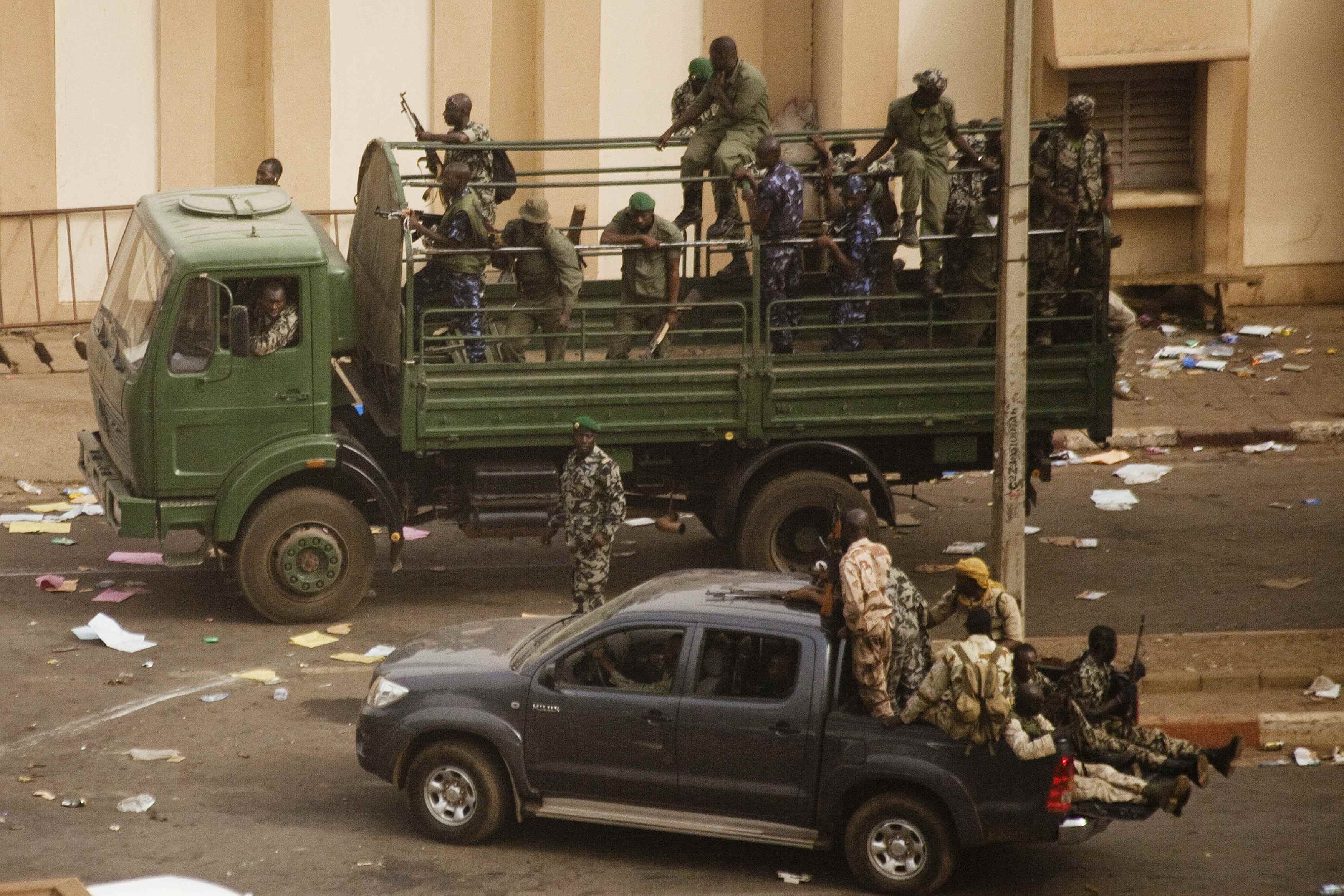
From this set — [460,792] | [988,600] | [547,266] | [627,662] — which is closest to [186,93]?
[547,266]

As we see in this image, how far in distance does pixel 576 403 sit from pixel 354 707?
2.68 meters

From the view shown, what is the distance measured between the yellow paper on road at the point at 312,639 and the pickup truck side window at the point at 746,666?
13.9ft

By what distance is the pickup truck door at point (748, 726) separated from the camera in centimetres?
799

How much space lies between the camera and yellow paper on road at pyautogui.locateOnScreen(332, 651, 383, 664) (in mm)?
11312

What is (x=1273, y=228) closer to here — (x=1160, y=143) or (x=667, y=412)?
(x=1160, y=143)

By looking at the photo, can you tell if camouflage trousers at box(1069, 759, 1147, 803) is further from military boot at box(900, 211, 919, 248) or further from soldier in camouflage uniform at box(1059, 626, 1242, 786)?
military boot at box(900, 211, 919, 248)

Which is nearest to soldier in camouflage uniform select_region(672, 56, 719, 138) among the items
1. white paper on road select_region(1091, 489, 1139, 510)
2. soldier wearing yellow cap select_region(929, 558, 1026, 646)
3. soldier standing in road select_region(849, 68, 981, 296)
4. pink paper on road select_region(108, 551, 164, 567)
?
soldier standing in road select_region(849, 68, 981, 296)

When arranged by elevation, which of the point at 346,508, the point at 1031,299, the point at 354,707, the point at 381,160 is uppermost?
the point at 381,160

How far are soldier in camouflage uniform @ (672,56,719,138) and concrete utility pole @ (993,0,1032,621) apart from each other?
372 cm

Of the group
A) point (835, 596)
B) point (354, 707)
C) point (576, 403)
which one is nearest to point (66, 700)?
point (354, 707)

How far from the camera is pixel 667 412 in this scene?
12148 mm

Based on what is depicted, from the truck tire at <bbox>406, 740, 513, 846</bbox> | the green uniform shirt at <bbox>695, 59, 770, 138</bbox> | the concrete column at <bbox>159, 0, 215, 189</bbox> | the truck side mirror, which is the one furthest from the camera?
the concrete column at <bbox>159, 0, 215, 189</bbox>

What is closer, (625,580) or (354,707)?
(354,707)

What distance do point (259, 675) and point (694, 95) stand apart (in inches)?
236
